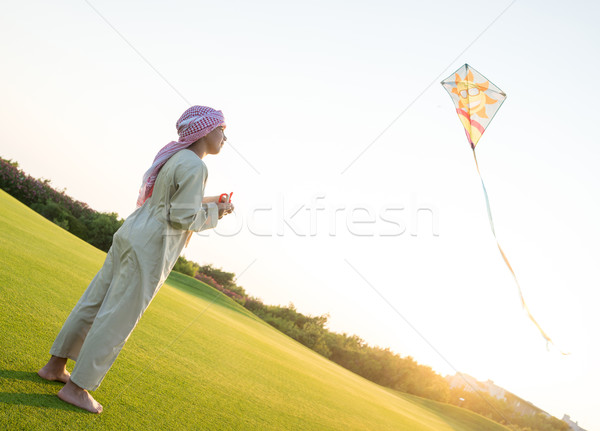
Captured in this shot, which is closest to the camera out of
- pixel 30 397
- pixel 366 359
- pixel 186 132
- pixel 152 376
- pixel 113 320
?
pixel 30 397

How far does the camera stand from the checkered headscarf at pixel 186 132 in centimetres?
275

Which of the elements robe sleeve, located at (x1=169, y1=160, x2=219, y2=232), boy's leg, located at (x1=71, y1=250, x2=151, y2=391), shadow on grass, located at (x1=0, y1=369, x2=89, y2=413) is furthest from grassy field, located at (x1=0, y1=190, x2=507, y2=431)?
robe sleeve, located at (x1=169, y1=160, x2=219, y2=232)

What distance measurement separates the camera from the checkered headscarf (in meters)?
2.75

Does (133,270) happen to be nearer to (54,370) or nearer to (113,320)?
(113,320)

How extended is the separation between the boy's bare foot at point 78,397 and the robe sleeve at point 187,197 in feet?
3.39

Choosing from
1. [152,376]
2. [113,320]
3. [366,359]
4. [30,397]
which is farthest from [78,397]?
[366,359]

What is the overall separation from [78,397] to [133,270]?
728mm

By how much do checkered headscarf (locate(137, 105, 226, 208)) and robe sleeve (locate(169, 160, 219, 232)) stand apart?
243 mm

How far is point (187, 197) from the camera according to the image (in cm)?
257

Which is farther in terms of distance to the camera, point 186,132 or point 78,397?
point 186,132

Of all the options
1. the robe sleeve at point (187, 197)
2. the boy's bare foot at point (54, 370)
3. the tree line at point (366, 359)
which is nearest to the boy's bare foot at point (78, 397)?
the boy's bare foot at point (54, 370)

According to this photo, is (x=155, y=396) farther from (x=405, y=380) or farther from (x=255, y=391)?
(x=405, y=380)

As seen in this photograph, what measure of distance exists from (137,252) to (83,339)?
656mm

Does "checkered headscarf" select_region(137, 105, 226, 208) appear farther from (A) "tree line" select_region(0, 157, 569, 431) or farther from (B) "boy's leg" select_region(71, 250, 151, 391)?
(A) "tree line" select_region(0, 157, 569, 431)
